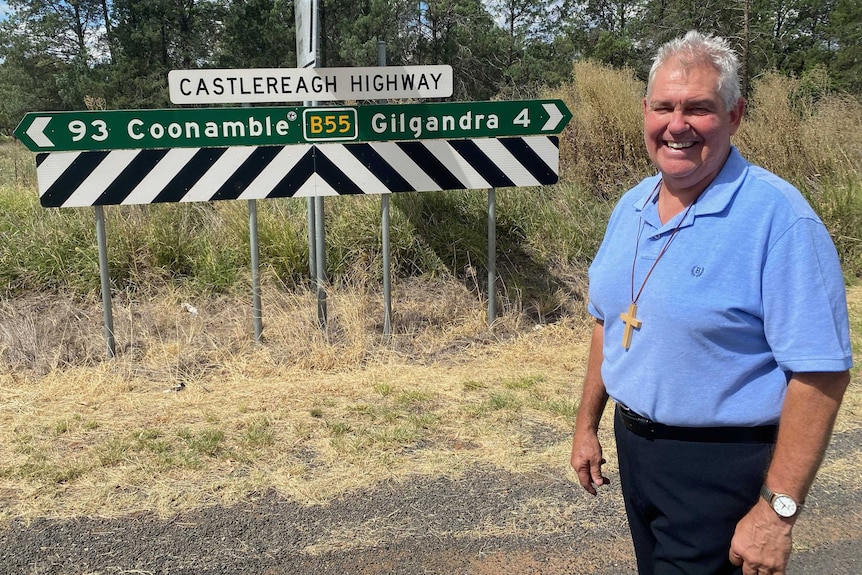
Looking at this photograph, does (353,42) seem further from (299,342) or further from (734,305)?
(734,305)

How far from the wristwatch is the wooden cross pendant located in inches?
18.9

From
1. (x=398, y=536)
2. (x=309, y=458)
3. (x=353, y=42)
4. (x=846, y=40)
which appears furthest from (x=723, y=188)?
(x=846, y=40)

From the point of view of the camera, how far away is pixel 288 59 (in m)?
→ 29.2

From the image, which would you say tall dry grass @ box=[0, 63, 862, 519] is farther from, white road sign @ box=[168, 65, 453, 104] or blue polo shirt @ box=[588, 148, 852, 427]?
blue polo shirt @ box=[588, 148, 852, 427]

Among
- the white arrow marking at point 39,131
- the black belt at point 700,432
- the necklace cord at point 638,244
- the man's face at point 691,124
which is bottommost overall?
the black belt at point 700,432

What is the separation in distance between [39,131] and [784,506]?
498cm

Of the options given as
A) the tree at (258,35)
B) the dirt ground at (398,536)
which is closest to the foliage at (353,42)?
the tree at (258,35)

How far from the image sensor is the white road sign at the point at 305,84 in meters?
5.09

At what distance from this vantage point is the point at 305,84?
5.23m

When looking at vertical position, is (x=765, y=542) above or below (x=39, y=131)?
below

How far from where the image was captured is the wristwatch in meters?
1.59

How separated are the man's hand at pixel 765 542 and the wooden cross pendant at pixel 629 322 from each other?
1.60 ft

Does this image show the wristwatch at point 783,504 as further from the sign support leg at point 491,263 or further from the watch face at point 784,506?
the sign support leg at point 491,263

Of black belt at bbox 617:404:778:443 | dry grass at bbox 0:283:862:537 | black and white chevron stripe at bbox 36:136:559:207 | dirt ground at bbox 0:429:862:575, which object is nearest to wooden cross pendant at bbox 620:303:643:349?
black belt at bbox 617:404:778:443
